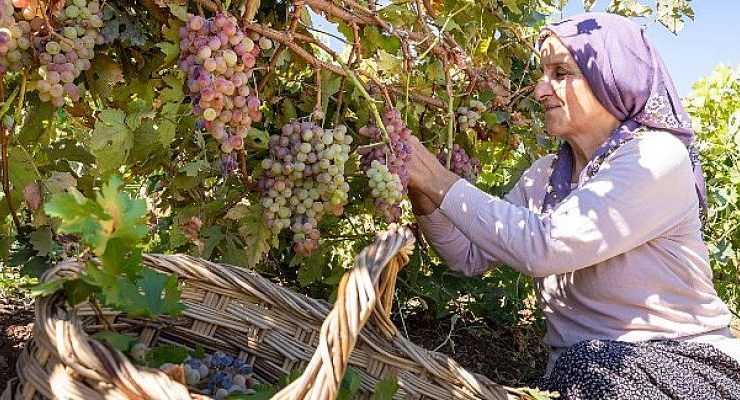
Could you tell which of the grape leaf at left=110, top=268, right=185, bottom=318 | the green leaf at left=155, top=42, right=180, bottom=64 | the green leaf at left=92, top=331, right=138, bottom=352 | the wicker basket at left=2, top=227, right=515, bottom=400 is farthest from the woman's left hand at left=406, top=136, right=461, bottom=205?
the green leaf at left=92, top=331, right=138, bottom=352

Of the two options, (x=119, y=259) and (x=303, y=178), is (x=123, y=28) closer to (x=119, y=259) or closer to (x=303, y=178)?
(x=303, y=178)

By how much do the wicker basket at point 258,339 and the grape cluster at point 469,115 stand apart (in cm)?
75

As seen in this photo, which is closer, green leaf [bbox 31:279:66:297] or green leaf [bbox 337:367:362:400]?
green leaf [bbox 31:279:66:297]

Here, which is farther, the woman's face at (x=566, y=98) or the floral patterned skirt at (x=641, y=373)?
the woman's face at (x=566, y=98)

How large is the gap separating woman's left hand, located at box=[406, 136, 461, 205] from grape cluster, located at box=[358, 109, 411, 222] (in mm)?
67

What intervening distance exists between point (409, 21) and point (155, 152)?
0.70m

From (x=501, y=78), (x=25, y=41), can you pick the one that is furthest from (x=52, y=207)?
(x=501, y=78)

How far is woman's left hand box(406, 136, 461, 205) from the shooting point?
195 cm

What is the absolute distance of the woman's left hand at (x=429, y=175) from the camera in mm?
1952

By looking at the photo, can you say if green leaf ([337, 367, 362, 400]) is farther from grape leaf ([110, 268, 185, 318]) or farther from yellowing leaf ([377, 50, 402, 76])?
yellowing leaf ([377, 50, 402, 76])

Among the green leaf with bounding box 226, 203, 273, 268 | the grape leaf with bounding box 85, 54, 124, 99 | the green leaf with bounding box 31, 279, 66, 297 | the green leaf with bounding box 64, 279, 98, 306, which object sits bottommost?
the green leaf with bounding box 226, 203, 273, 268

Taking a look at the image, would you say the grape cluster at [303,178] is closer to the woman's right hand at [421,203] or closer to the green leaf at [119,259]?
the woman's right hand at [421,203]

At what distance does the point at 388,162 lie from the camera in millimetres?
1816

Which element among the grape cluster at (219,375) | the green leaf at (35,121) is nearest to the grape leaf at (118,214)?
the grape cluster at (219,375)
